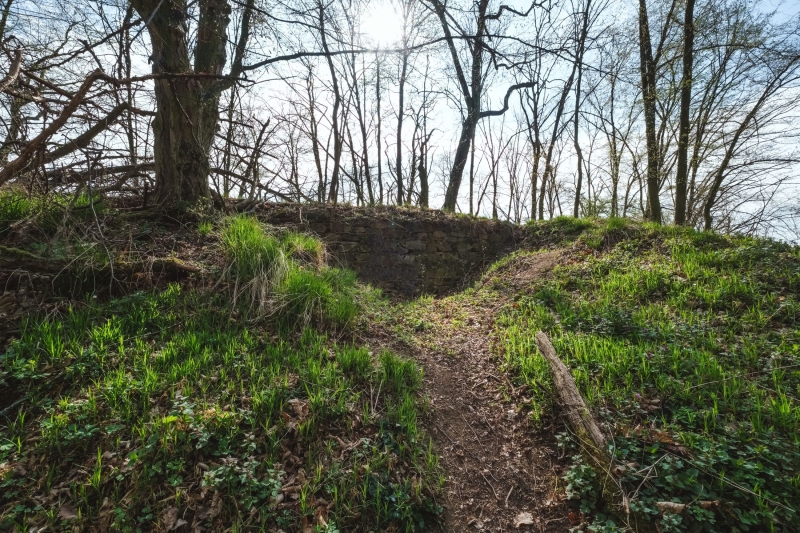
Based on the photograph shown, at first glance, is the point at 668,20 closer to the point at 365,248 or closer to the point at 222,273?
the point at 365,248

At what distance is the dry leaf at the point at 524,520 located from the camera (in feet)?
6.43

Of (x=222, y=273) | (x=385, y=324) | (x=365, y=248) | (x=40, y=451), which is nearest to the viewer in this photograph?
(x=40, y=451)

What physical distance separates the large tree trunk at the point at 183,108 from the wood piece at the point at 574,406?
4780mm

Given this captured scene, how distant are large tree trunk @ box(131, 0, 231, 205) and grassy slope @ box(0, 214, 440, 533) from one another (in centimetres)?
192

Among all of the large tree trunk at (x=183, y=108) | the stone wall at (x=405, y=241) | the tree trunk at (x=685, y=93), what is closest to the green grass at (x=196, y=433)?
the large tree trunk at (x=183, y=108)

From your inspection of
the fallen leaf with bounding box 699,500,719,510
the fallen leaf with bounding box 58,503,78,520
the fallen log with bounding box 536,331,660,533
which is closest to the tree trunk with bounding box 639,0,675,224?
the fallen log with bounding box 536,331,660,533

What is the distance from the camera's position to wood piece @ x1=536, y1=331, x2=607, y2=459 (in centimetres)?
218

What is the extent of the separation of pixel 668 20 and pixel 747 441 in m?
9.20

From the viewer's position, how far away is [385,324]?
4.05 meters

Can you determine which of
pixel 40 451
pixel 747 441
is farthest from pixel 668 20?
pixel 40 451

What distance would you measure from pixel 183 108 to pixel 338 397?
393cm

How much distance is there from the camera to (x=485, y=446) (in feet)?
8.26

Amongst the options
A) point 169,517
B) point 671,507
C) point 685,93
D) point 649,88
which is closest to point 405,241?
point 671,507

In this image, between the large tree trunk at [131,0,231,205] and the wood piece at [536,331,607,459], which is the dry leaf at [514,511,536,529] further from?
the large tree trunk at [131,0,231,205]
